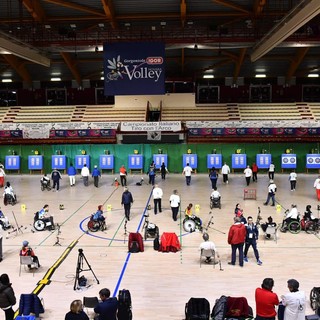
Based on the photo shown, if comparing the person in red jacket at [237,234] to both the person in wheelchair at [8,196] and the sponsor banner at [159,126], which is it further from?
the sponsor banner at [159,126]

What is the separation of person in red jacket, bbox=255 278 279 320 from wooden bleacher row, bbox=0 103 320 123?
25978 millimetres

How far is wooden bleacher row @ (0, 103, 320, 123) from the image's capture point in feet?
110

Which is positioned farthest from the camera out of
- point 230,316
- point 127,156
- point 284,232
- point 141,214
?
point 127,156

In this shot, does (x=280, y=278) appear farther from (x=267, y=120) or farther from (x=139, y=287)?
(x=267, y=120)

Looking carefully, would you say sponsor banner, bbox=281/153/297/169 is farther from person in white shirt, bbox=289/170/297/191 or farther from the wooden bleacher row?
person in white shirt, bbox=289/170/297/191

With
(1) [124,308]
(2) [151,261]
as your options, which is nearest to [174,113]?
(2) [151,261]

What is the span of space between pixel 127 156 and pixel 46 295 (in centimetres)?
2109

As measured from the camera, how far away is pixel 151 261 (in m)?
13.0

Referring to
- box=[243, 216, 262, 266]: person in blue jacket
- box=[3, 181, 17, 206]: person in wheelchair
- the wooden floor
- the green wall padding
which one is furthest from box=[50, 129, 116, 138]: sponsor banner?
box=[243, 216, 262, 266]: person in blue jacket

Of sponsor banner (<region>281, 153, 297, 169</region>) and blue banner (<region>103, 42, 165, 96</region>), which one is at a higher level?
blue banner (<region>103, 42, 165, 96</region>)

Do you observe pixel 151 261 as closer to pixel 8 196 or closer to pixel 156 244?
pixel 156 244

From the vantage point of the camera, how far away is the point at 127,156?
1237 inches

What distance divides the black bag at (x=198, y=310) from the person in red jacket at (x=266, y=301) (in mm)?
1206

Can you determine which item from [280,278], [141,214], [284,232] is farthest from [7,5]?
[280,278]
